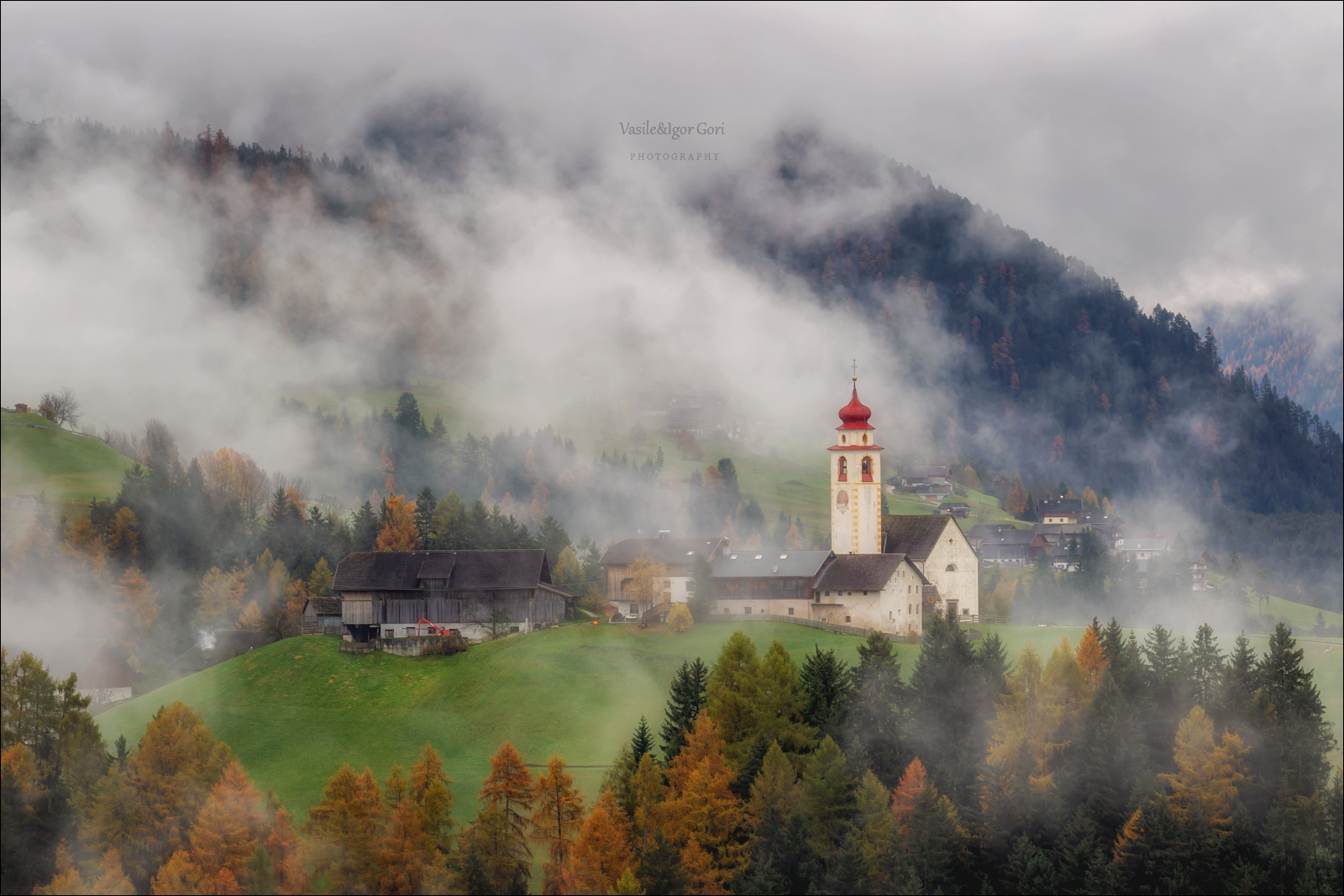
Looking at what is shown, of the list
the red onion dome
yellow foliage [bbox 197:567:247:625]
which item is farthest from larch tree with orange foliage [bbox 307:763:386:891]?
the red onion dome

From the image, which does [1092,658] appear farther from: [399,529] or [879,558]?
[399,529]

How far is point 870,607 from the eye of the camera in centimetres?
9856

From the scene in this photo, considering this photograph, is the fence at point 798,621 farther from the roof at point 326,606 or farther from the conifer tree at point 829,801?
the roof at point 326,606

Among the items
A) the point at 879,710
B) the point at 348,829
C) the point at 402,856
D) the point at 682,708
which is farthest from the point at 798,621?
the point at 348,829

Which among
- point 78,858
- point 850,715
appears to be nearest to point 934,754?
point 850,715

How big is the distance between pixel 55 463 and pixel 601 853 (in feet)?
289

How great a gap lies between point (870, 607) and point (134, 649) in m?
60.0

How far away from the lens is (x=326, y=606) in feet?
345

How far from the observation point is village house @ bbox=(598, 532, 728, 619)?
352 feet

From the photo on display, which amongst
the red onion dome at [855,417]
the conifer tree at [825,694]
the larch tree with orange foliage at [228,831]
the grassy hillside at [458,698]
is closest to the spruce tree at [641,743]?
the grassy hillside at [458,698]

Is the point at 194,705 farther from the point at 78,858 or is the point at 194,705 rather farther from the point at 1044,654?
the point at 1044,654

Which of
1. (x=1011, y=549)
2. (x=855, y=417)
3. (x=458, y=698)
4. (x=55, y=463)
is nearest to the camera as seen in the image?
(x=458, y=698)

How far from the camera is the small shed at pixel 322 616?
103438 mm

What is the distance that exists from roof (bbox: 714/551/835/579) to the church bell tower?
3203 millimetres
